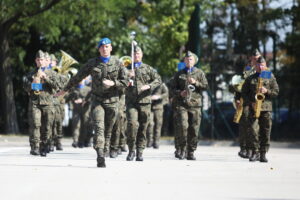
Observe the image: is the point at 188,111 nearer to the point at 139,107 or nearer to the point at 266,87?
the point at 139,107

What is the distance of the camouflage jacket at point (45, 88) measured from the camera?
17.7 metres

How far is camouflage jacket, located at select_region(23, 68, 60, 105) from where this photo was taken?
58.2ft

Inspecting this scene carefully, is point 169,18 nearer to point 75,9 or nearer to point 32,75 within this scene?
point 75,9

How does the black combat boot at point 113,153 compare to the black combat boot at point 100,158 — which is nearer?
the black combat boot at point 100,158

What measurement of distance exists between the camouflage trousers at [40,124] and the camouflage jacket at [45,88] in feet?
0.38

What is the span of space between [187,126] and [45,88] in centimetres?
286

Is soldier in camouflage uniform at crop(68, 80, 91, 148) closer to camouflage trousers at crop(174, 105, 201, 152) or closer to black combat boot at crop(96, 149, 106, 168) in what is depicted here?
camouflage trousers at crop(174, 105, 201, 152)

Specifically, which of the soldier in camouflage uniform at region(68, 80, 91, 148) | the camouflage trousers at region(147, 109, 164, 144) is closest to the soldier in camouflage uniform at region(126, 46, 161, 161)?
the soldier in camouflage uniform at region(68, 80, 91, 148)

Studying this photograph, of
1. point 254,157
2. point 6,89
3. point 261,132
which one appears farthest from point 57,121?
point 6,89

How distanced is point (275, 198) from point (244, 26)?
31.4 m

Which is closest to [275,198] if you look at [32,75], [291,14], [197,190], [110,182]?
[197,190]

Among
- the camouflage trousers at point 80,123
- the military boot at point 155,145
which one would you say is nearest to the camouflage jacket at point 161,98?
the military boot at point 155,145

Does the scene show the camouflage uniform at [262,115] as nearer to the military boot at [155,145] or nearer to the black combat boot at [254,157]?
the black combat boot at [254,157]

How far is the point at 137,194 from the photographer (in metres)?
10.7
